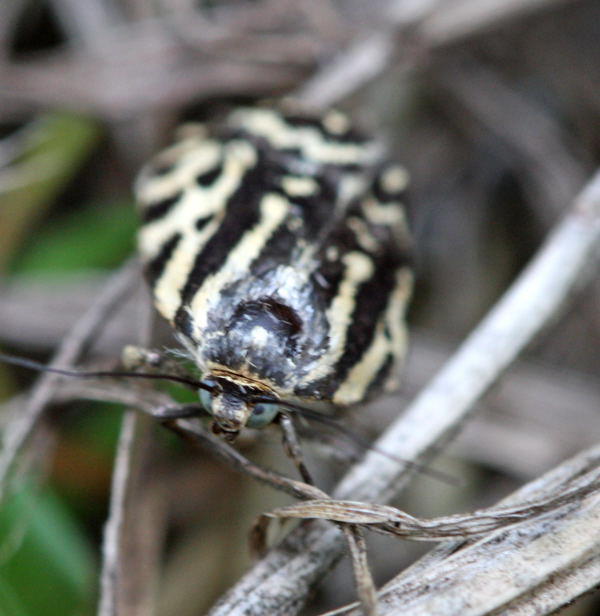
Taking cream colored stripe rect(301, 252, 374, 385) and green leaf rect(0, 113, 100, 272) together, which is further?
green leaf rect(0, 113, 100, 272)

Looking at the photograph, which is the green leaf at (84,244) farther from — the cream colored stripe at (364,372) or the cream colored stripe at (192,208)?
the cream colored stripe at (364,372)

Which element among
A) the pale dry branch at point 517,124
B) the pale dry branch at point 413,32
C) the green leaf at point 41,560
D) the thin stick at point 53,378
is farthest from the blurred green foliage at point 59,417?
the pale dry branch at point 517,124

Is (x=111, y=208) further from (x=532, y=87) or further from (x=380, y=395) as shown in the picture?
(x=532, y=87)

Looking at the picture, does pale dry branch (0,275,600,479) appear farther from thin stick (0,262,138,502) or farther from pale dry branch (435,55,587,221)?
pale dry branch (435,55,587,221)

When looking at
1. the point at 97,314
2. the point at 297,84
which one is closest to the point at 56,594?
the point at 97,314

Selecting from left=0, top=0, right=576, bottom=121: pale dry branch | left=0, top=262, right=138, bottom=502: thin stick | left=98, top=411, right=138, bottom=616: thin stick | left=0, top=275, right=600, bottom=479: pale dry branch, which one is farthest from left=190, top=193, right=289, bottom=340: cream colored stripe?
left=0, top=0, right=576, bottom=121: pale dry branch
